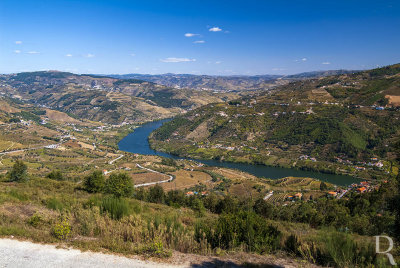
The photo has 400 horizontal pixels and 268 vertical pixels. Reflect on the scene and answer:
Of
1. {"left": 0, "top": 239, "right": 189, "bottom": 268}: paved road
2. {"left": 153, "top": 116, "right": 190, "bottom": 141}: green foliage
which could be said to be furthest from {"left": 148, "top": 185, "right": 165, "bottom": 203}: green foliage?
{"left": 153, "top": 116, "right": 190, "bottom": 141}: green foliage

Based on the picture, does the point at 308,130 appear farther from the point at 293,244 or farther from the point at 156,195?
the point at 293,244

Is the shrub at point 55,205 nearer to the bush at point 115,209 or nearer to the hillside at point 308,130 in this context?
the bush at point 115,209

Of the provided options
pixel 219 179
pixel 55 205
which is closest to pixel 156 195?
pixel 55 205

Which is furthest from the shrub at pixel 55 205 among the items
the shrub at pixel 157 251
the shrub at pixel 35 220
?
the shrub at pixel 157 251

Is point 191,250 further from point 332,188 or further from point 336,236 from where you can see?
point 332,188

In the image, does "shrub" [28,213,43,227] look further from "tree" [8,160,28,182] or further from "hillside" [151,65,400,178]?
"hillside" [151,65,400,178]

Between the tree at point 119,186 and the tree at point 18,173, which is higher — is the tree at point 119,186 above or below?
below
